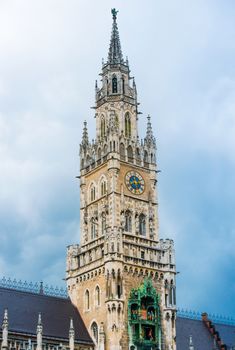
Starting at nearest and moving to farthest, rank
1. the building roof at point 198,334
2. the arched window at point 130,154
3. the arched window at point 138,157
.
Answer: the arched window at point 130,154 < the building roof at point 198,334 < the arched window at point 138,157

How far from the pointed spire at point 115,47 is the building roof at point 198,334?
123ft

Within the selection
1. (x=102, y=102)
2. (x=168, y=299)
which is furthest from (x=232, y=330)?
(x=102, y=102)

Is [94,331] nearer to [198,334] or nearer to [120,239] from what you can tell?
[120,239]

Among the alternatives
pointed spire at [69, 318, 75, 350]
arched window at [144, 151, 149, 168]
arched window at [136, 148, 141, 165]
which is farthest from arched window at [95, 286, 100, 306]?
arched window at [144, 151, 149, 168]

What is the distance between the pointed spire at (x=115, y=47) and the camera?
102 m

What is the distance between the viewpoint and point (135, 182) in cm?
9394

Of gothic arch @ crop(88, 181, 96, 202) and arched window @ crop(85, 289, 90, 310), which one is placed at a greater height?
gothic arch @ crop(88, 181, 96, 202)

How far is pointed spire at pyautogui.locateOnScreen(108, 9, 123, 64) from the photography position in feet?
336

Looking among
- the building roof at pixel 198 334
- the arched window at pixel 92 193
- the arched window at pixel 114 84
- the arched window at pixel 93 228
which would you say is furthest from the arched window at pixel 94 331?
the arched window at pixel 114 84

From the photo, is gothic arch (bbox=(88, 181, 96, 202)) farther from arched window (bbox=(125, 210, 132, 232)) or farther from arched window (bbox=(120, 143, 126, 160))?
arched window (bbox=(125, 210, 132, 232))

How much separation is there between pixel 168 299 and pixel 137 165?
60.0 ft

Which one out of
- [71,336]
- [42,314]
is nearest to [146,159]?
[42,314]

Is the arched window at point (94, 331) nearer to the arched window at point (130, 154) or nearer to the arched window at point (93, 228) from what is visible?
the arched window at point (93, 228)

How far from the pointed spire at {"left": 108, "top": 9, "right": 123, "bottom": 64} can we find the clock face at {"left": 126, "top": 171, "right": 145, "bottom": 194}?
1782 cm
